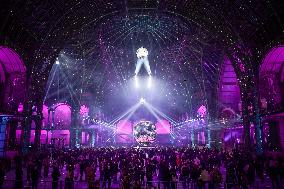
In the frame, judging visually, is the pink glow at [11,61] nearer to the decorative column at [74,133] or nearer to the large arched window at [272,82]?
the decorative column at [74,133]

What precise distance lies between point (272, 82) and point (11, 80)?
89.7 feet

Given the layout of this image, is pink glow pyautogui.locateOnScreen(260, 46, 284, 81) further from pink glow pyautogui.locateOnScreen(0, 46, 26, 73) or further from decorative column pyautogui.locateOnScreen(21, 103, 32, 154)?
pink glow pyautogui.locateOnScreen(0, 46, 26, 73)

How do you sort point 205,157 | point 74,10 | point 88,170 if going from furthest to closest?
1. point 74,10
2. point 205,157
3. point 88,170

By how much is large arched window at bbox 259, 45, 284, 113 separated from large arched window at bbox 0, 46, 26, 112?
2319 cm

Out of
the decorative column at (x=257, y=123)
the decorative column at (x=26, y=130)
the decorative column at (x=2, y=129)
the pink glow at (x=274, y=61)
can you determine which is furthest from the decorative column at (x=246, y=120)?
the decorative column at (x=2, y=129)

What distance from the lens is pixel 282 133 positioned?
27141 millimetres

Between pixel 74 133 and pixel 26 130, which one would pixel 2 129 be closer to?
pixel 26 130

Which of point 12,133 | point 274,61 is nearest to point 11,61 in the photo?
point 12,133

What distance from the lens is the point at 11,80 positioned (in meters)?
29.8

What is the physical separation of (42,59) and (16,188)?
57.2ft

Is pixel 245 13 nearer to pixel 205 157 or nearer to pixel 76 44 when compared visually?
pixel 205 157

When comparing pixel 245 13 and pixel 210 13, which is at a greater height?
pixel 210 13

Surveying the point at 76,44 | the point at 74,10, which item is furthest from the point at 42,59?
the point at 76,44

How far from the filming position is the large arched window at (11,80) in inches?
1070
